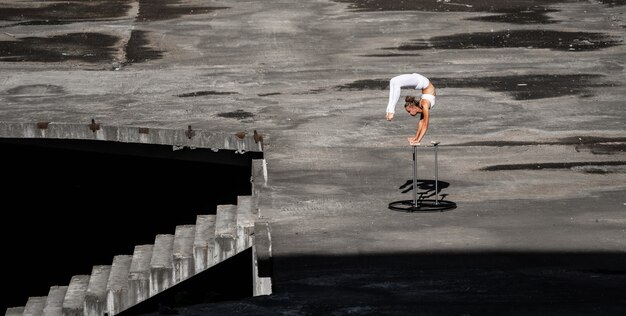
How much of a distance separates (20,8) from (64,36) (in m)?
4.94

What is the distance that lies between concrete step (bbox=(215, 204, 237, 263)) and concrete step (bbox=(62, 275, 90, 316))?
6.72 ft

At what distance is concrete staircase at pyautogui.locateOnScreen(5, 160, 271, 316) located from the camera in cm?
1802

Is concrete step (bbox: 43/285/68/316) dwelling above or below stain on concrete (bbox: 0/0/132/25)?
below

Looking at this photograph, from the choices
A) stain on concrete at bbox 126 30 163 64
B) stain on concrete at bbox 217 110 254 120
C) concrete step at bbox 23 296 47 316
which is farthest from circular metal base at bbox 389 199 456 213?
stain on concrete at bbox 126 30 163 64

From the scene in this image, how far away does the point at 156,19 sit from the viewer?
37.2 meters

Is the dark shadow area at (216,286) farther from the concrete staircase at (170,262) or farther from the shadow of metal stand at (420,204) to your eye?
the shadow of metal stand at (420,204)

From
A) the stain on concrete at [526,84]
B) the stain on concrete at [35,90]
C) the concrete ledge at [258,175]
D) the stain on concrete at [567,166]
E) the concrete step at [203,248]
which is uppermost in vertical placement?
the stain on concrete at [35,90]

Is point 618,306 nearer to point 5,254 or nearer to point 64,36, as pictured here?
point 5,254

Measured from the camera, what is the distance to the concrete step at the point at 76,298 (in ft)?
61.3

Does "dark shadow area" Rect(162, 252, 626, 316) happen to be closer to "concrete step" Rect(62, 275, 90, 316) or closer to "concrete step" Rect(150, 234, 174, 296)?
"concrete step" Rect(150, 234, 174, 296)

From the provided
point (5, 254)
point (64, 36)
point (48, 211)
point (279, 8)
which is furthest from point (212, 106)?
point (279, 8)

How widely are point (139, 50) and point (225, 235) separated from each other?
15.5m

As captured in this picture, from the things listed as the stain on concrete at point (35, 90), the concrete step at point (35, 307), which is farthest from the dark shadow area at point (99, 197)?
the concrete step at point (35, 307)

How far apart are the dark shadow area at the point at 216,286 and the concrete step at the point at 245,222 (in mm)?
6403
